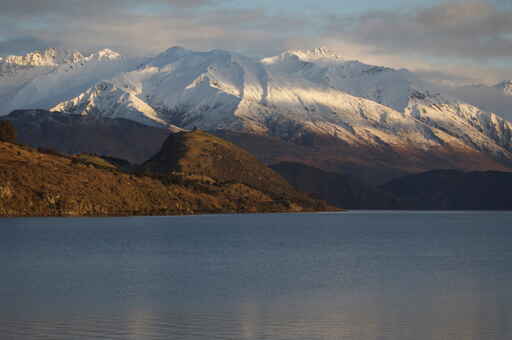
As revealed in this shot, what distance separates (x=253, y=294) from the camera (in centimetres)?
8269

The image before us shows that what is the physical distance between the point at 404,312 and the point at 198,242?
109834 mm

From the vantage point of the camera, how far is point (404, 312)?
70375 millimetres

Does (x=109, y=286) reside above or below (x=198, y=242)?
above

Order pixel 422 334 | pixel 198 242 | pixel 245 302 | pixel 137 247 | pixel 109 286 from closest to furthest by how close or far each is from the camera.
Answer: pixel 422 334
pixel 245 302
pixel 109 286
pixel 137 247
pixel 198 242

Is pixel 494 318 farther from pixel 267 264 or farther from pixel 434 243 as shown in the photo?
pixel 434 243

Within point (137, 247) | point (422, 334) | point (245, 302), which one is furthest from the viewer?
point (137, 247)

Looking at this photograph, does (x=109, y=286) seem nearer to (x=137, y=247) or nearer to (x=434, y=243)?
(x=137, y=247)

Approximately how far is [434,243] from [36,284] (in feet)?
357

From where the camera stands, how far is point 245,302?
251 feet

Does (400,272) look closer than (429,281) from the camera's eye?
No

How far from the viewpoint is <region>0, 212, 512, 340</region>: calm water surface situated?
6166 centimetres

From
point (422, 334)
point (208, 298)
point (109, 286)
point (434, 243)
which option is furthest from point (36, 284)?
point (434, 243)

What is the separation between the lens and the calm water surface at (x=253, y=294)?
61.7 m

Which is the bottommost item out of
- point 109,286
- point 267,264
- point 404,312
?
point 267,264
